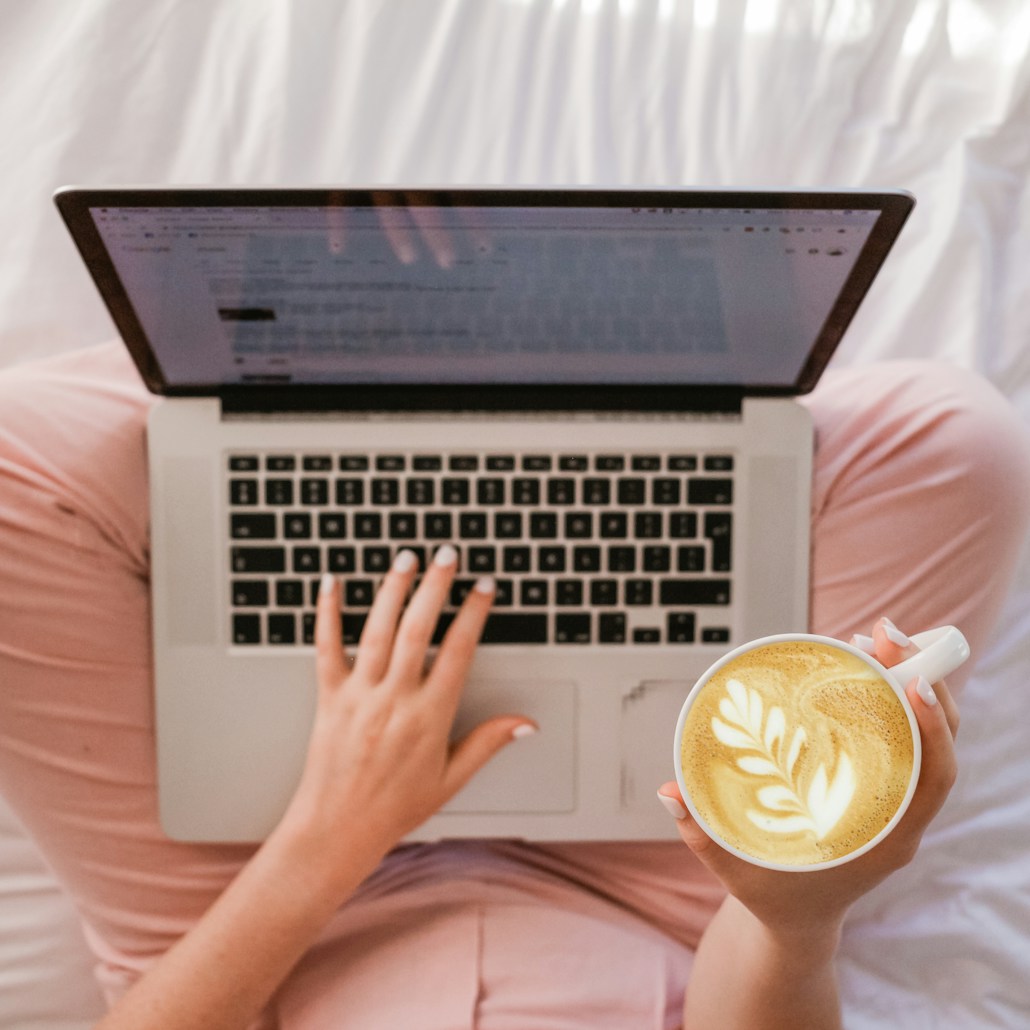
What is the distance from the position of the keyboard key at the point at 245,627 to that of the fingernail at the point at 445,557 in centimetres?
17

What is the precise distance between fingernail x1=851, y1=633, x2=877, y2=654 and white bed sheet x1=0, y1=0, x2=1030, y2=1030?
1.44ft

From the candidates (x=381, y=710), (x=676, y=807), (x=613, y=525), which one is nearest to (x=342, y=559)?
(x=381, y=710)

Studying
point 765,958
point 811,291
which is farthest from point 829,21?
point 765,958

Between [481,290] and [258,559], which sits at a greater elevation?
[481,290]

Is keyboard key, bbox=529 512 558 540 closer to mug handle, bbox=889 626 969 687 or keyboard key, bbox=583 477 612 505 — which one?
keyboard key, bbox=583 477 612 505

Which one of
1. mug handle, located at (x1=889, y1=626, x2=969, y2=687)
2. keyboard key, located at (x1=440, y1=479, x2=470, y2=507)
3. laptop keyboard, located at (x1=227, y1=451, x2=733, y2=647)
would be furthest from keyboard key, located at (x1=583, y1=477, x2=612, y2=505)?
mug handle, located at (x1=889, y1=626, x2=969, y2=687)

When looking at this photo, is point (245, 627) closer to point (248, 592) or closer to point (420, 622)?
point (248, 592)

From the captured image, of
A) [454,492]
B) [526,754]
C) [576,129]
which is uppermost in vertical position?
[576,129]

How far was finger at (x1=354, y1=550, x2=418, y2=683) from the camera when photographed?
747mm

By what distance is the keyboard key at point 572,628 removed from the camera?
2.57 ft

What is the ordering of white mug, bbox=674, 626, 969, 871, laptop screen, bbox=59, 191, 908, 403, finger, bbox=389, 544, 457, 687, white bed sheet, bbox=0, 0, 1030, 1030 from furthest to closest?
1. white bed sheet, bbox=0, 0, 1030, 1030
2. finger, bbox=389, 544, 457, 687
3. laptop screen, bbox=59, 191, 908, 403
4. white mug, bbox=674, 626, 969, 871

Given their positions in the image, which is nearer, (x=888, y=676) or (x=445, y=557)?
(x=888, y=676)

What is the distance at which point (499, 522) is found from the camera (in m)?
0.77

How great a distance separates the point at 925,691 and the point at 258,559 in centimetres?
53
